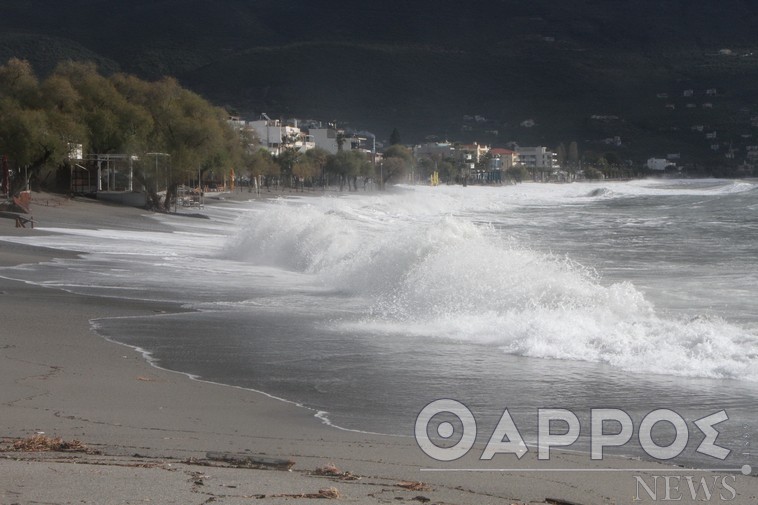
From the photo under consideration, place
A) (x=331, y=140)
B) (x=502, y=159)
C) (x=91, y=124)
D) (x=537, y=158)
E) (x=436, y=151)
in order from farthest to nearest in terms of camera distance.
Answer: (x=537, y=158) → (x=502, y=159) → (x=436, y=151) → (x=331, y=140) → (x=91, y=124)

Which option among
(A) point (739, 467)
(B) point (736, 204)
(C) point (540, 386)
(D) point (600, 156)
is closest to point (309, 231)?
(C) point (540, 386)

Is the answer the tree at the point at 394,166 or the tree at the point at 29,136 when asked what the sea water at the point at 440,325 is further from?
the tree at the point at 394,166

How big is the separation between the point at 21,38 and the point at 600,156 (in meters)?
103

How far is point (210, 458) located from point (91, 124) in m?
49.0

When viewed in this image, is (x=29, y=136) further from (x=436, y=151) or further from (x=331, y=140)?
(x=436, y=151)

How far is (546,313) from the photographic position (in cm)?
1417

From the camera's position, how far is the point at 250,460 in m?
6.79

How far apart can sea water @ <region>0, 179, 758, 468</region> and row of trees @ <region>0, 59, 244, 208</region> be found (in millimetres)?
20156

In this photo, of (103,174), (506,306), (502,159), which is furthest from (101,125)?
(502,159)

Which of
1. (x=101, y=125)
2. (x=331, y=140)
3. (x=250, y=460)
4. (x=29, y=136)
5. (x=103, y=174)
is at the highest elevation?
(x=331, y=140)

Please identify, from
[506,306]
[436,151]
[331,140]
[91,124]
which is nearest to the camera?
[506,306]

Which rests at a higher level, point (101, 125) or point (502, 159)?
point (101, 125)

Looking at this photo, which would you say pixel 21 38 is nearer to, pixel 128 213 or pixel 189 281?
pixel 128 213

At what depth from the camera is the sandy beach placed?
228 inches
